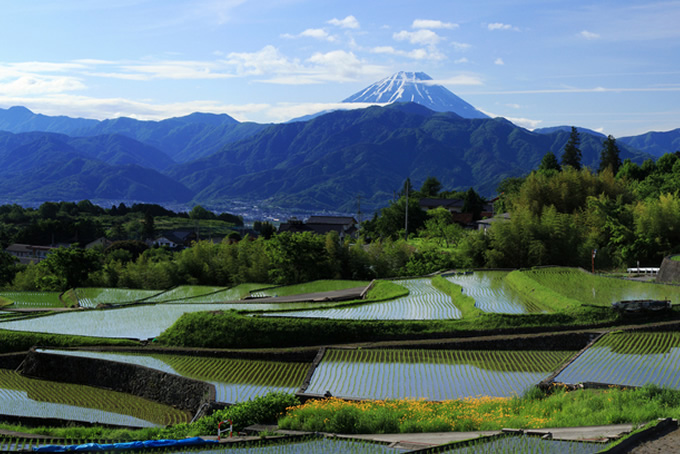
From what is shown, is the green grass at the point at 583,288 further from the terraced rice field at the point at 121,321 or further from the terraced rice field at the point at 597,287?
the terraced rice field at the point at 121,321

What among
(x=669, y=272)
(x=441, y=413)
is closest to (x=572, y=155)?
(x=669, y=272)

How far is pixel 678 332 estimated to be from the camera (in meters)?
16.6

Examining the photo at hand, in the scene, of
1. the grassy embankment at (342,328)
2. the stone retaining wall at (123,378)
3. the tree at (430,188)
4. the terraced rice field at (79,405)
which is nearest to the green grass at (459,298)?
the grassy embankment at (342,328)

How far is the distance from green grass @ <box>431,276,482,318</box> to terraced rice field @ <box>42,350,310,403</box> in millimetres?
5438

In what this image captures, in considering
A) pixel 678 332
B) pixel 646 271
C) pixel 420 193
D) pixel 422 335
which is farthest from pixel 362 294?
pixel 420 193

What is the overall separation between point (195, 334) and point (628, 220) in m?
24.4

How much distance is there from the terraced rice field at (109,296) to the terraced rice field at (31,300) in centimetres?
115

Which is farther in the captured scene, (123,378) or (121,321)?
(121,321)

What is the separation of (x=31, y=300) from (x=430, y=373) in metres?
24.9

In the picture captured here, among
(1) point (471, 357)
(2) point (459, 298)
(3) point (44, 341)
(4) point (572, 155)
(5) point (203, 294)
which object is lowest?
(5) point (203, 294)

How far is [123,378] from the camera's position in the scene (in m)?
15.5

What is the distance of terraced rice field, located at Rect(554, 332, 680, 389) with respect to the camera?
12219 millimetres

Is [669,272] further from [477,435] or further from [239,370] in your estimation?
[477,435]

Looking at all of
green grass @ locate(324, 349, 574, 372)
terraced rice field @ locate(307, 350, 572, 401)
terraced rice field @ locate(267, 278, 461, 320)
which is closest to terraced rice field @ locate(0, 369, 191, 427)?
terraced rice field @ locate(307, 350, 572, 401)
